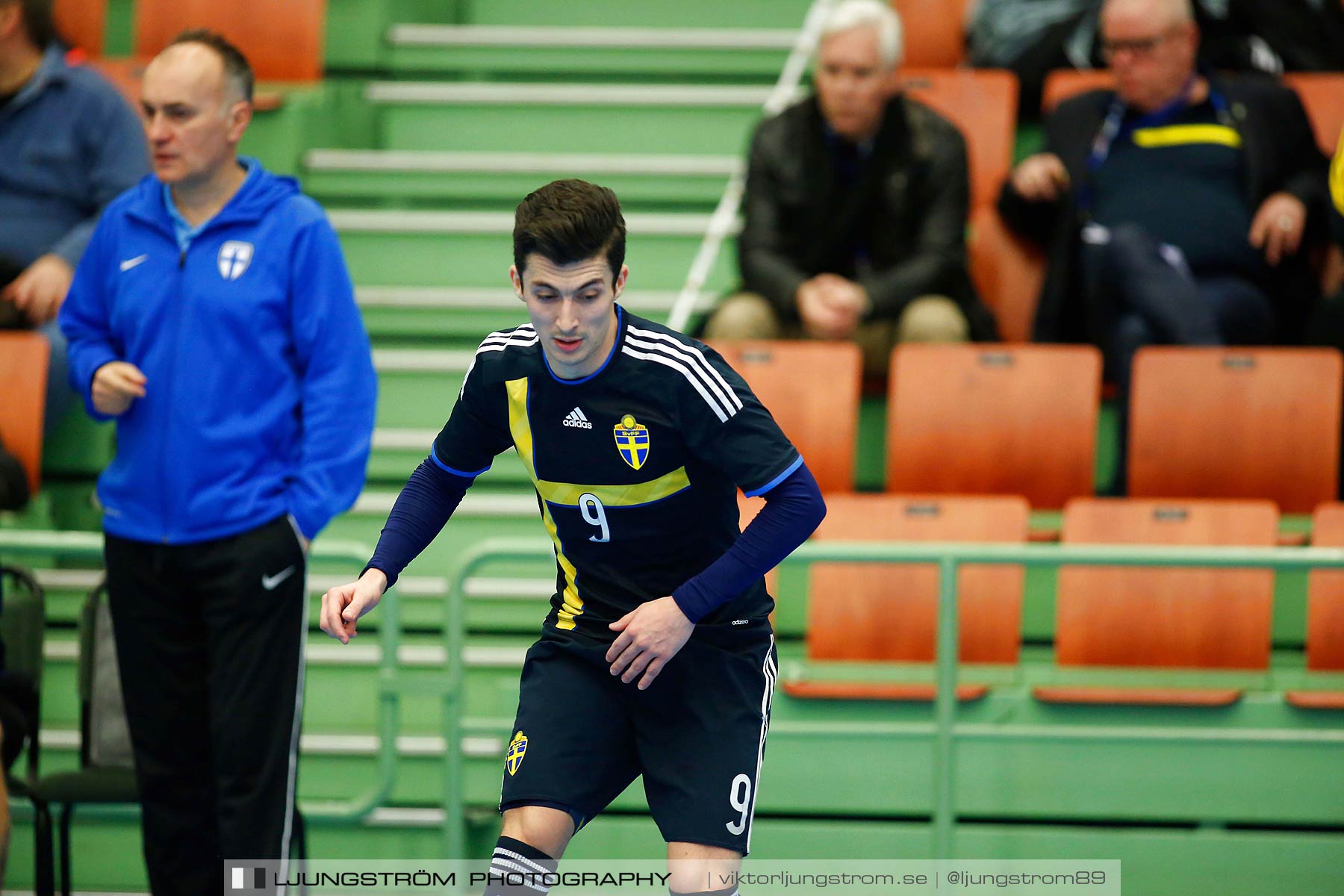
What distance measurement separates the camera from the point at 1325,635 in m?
4.43

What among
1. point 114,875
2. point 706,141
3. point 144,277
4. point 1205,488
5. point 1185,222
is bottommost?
point 114,875

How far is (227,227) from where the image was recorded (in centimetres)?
380

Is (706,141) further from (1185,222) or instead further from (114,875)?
(114,875)

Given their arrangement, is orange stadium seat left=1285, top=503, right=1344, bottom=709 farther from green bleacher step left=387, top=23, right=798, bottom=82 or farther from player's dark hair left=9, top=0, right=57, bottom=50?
player's dark hair left=9, top=0, right=57, bottom=50

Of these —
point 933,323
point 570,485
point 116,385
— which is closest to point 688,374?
point 570,485

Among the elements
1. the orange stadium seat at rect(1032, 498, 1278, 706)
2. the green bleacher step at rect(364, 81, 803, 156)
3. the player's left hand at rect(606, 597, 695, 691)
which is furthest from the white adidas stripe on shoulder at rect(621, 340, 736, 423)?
the green bleacher step at rect(364, 81, 803, 156)

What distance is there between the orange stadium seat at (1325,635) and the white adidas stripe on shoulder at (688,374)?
2.35 m

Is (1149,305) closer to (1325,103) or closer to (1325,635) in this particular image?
(1325,635)

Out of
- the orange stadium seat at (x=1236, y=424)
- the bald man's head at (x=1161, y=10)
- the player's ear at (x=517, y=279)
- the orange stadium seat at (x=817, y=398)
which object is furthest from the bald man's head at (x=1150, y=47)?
the player's ear at (x=517, y=279)

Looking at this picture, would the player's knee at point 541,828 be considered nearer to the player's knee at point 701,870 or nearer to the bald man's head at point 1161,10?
the player's knee at point 701,870

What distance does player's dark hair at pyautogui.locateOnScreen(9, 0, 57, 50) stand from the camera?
511 cm

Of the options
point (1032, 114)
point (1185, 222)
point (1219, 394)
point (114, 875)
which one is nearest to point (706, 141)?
point (1032, 114)

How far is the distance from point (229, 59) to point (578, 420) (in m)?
1.58

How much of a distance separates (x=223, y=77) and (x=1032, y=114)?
3.64 m
